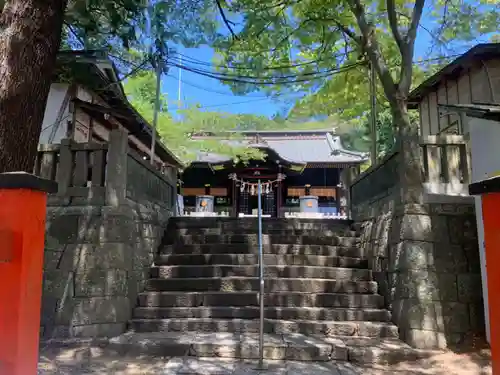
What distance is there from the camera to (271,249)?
750 cm

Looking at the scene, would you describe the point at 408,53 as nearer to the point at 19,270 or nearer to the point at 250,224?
the point at 250,224

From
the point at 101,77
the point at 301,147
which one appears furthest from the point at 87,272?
the point at 301,147

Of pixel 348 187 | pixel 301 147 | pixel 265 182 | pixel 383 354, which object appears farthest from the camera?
pixel 301 147

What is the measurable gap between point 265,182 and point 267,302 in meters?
13.3

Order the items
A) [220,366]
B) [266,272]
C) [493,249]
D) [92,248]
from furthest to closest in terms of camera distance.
Answer: 1. [266,272]
2. [92,248]
3. [220,366]
4. [493,249]

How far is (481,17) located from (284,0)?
4.11m

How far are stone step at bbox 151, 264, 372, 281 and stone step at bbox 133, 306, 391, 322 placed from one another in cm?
77

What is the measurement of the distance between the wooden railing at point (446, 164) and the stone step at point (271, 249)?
7.20 feet

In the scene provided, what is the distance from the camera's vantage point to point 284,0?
8289 millimetres

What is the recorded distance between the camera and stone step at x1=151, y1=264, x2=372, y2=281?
22.2 feet

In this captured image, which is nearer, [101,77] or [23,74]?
[23,74]

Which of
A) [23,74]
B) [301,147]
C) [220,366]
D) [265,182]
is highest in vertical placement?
[301,147]

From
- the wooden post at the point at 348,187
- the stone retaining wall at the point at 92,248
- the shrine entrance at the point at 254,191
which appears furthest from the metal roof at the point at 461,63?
the shrine entrance at the point at 254,191

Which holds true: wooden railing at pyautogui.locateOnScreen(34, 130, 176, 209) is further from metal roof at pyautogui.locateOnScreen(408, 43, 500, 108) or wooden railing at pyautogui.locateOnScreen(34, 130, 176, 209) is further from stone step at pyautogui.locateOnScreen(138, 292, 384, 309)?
metal roof at pyautogui.locateOnScreen(408, 43, 500, 108)
